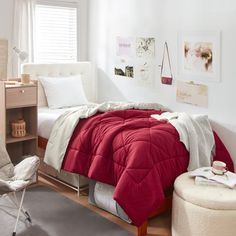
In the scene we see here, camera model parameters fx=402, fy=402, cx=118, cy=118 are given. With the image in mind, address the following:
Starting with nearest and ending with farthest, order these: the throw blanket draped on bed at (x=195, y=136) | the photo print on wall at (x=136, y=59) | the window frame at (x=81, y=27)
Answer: the throw blanket draped on bed at (x=195, y=136) → the photo print on wall at (x=136, y=59) → the window frame at (x=81, y=27)

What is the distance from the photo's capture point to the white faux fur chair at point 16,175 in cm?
282

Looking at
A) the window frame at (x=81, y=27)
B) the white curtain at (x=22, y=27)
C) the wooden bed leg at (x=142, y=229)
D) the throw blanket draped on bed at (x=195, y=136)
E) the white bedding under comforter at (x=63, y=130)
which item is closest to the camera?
the wooden bed leg at (x=142, y=229)

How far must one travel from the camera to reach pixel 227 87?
373 centimetres

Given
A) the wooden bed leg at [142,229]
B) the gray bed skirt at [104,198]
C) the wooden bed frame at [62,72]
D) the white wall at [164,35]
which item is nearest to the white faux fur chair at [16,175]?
the gray bed skirt at [104,198]

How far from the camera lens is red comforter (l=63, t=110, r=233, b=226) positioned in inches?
115

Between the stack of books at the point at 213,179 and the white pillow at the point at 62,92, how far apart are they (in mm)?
2078

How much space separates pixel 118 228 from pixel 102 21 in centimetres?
292

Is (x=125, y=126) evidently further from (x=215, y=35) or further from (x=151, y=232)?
(x=215, y=35)

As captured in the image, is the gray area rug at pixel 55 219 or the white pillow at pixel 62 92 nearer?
the gray area rug at pixel 55 219

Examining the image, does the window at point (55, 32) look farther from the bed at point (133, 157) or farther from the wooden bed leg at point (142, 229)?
the wooden bed leg at point (142, 229)

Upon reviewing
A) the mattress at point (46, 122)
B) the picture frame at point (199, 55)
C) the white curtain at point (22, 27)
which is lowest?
the mattress at point (46, 122)

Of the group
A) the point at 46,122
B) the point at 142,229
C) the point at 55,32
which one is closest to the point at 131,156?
the point at 142,229

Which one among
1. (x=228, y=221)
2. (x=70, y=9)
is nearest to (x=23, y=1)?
(x=70, y=9)

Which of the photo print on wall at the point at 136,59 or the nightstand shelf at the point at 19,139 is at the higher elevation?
the photo print on wall at the point at 136,59
